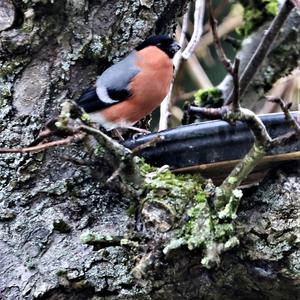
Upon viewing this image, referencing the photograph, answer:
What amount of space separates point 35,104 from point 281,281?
2.09 feet

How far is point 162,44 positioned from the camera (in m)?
1.80

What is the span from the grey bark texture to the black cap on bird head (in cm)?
2

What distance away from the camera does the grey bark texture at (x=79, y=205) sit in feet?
4.39

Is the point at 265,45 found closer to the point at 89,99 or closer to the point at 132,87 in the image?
the point at 132,87

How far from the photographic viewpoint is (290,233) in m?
1.33

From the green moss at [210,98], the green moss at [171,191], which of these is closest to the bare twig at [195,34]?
the green moss at [210,98]

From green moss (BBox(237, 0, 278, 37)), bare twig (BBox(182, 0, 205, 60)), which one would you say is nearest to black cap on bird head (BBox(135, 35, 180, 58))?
bare twig (BBox(182, 0, 205, 60))

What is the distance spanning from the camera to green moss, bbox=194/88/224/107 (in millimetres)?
2312

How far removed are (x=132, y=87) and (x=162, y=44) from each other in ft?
0.42

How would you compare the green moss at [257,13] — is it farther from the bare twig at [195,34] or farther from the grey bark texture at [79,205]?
the grey bark texture at [79,205]

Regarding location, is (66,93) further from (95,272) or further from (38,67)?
(95,272)

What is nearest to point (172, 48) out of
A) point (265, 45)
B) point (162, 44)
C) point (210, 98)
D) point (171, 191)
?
point (162, 44)

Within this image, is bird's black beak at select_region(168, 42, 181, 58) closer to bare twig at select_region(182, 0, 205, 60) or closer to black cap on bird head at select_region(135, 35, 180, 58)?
black cap on bird head at select_region(135, 35, 180, 58)

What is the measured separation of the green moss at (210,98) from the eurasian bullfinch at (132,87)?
1.47ft
